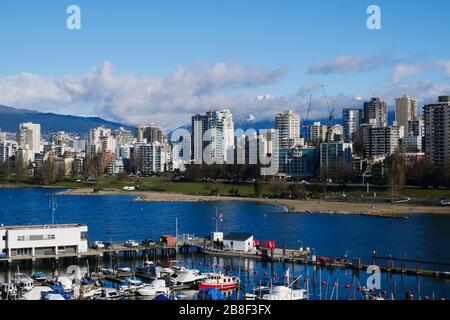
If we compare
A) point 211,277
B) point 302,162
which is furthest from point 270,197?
point 211,277

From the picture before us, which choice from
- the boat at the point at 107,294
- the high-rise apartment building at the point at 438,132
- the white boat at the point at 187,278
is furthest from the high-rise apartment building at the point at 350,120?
the boat at the point at 107,294

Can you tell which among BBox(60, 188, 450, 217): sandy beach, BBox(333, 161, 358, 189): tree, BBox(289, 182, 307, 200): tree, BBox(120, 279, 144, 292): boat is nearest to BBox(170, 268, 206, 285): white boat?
BBox(120, 279, 144, 292): boat

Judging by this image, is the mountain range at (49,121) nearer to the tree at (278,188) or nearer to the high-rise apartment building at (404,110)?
the high-rise apartment building at (404,110)

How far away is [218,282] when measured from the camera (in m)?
9.25

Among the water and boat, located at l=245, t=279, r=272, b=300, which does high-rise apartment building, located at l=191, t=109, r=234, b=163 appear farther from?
boat, located at l=245, t=279, r=272, b=300

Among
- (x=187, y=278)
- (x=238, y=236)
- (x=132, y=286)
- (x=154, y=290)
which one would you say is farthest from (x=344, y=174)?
(x=154, y=290)

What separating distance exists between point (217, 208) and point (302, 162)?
14.4 metres

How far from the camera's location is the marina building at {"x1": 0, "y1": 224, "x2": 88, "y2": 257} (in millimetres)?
11664

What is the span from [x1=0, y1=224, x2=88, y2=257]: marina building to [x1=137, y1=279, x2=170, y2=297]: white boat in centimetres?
363

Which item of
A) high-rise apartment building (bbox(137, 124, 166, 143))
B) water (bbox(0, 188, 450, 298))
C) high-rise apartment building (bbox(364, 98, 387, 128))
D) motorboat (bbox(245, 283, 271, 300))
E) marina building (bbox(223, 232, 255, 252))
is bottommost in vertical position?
water (bbox(0, 188, 450, 298))

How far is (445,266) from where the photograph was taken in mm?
11312

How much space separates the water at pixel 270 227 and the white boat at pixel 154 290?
1434 millimetres

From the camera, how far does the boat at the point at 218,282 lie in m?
9.17
